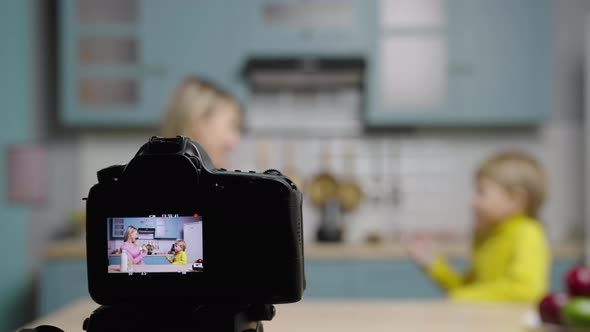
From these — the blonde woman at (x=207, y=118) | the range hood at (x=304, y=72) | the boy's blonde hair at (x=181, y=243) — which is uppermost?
the range hood at (x=304, y=72)

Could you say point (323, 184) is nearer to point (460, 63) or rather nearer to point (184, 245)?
point (460, 63)

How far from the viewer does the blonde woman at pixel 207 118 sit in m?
0.70

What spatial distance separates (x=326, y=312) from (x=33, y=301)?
1809 mm

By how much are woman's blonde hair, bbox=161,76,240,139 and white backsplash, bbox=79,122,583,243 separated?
1722 millimetres

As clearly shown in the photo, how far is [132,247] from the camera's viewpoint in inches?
13.7

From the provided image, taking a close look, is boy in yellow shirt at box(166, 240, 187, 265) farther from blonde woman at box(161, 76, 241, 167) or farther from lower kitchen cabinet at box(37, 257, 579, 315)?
lower kitchen cabinet at box(37, 257, 579, 315)

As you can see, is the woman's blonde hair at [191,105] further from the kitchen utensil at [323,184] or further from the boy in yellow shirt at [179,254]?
the kitchen utensil at [323,184]

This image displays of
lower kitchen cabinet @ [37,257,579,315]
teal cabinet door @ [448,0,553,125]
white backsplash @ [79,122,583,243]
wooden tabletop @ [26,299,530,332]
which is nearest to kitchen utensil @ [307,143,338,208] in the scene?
white backsplash @ [79,122,583,243]

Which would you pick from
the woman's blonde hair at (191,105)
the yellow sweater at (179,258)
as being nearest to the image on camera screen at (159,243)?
the yellow sweater at (179,258)

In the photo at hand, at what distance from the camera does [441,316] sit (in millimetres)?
830

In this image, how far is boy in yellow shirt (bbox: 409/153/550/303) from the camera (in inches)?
45.0

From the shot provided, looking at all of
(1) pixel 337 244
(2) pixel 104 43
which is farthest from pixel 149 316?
(2) pixel 104 43

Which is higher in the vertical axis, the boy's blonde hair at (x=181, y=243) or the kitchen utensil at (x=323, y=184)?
the boy's blonde hair at (x=181, y=243)

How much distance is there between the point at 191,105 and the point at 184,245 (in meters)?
0.55
